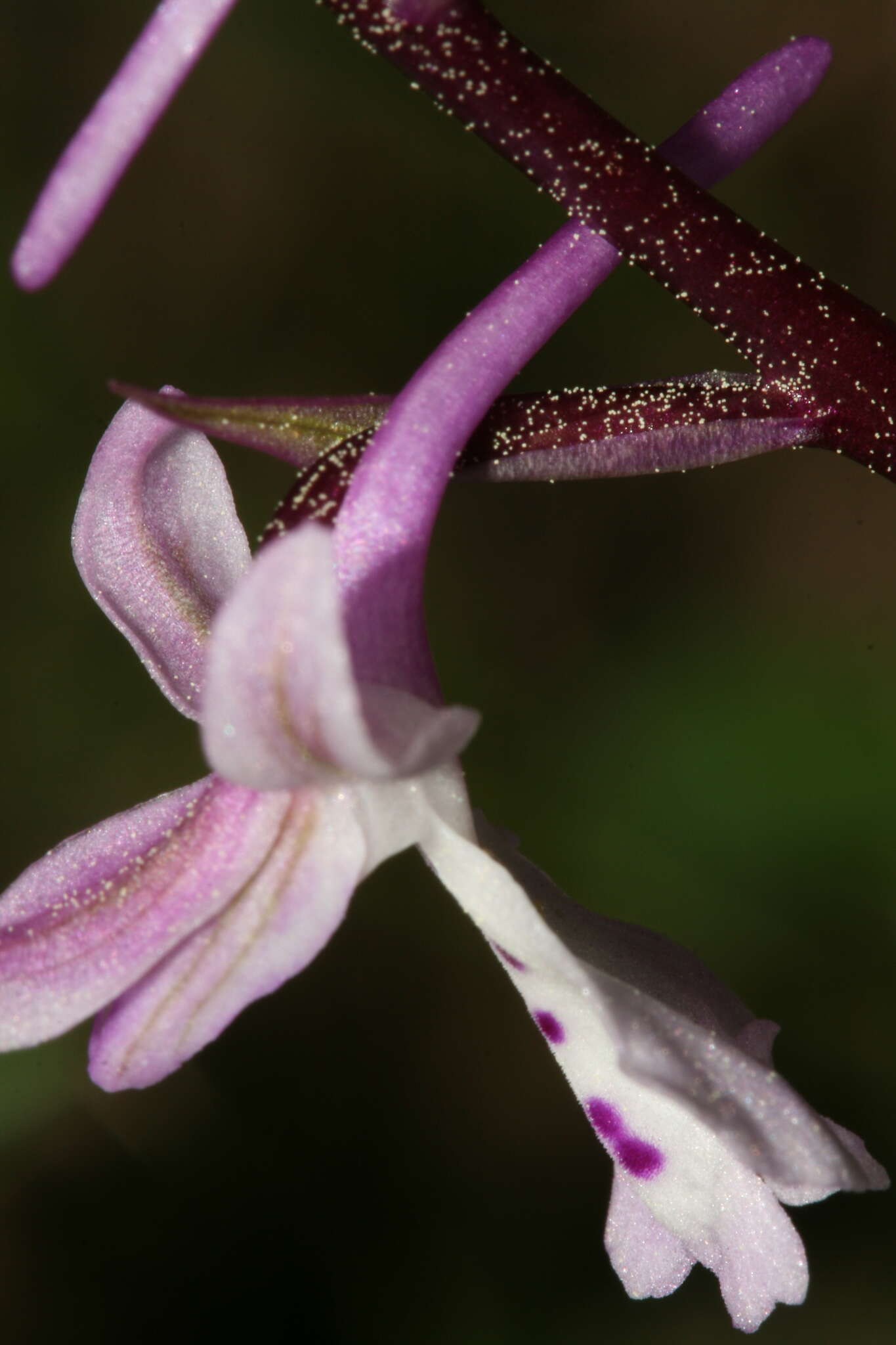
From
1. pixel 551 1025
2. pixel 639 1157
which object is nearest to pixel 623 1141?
A: pixel 639 1157

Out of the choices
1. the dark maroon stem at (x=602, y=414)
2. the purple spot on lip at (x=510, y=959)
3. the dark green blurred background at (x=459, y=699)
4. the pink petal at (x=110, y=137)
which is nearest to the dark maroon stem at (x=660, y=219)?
the dark maroon stem at (x=602, y=414)

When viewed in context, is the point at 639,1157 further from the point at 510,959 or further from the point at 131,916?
the point at 131,916

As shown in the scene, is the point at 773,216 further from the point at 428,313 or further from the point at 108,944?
the point at 108,944

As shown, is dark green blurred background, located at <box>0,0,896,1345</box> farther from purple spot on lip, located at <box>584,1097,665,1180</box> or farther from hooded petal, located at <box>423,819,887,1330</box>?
purple spot on lip, located at <box>584,1097,665,1180</box>

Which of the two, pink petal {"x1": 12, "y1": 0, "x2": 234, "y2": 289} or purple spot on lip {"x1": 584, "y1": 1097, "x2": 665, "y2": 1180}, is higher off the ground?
pink petal {"x1": 12, "y1": 0, "x2": 234, "y2": 289}

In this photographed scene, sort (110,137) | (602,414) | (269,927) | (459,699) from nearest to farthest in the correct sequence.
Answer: (110,137), (269,927), (602,414), (459,699)

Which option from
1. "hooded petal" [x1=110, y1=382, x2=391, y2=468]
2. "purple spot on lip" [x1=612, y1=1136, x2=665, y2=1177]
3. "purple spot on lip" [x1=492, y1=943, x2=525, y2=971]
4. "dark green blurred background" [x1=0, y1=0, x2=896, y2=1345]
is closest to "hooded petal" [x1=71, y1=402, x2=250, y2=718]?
"hooded petal" [x1=110, y1=382, x2=391, y2=468]
